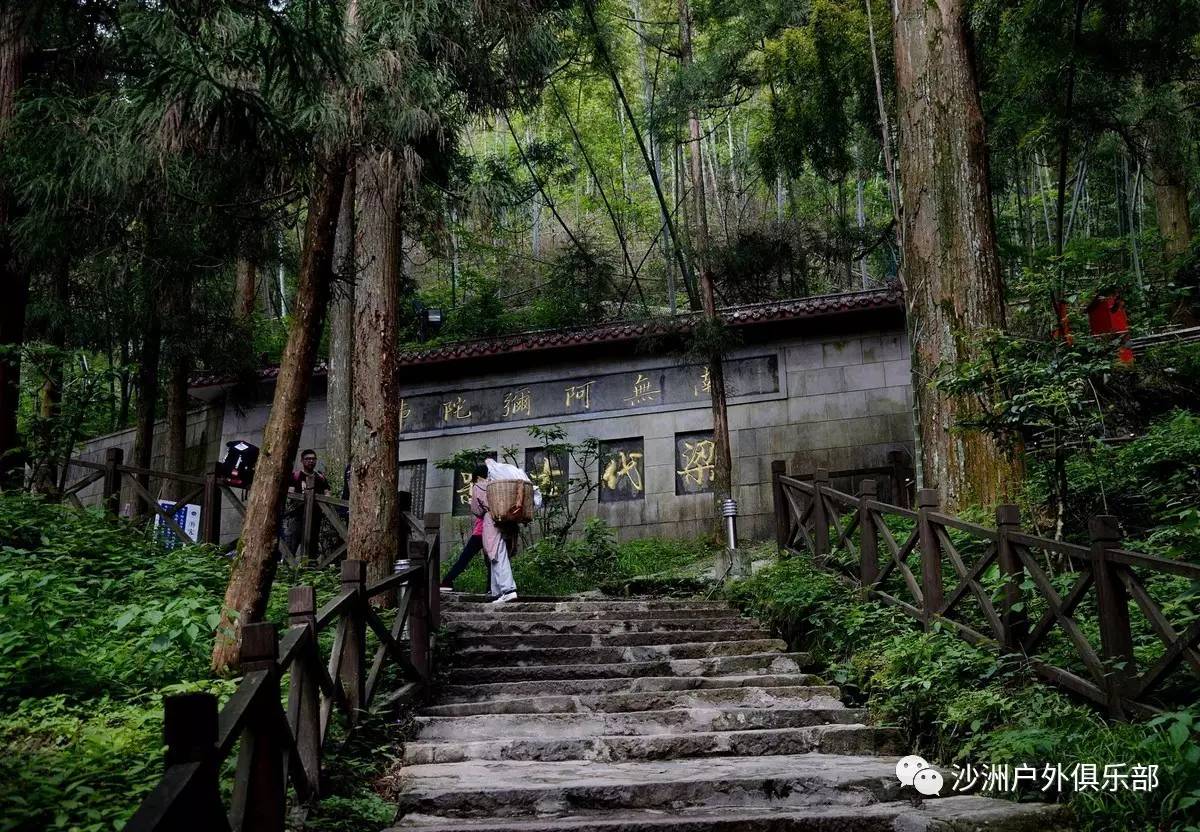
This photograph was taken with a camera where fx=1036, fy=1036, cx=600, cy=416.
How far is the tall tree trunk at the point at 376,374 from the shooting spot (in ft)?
28.1

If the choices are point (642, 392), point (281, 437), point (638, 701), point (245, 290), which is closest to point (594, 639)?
point (638, 701)

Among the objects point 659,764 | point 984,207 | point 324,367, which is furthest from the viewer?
point 324,367

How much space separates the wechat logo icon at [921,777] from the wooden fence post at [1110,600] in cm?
92

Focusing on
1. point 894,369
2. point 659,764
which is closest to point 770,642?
point 659,764

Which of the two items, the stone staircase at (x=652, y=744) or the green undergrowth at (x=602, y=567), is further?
the green undergrowth at (x=602, y=567)

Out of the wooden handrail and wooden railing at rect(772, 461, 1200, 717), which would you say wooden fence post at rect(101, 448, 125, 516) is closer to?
the wooden handrail

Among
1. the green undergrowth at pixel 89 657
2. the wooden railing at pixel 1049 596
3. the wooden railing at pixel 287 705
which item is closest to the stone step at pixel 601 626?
the wooden railing at pixel 287 705

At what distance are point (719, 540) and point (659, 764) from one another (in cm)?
868

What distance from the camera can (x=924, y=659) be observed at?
19.7ft

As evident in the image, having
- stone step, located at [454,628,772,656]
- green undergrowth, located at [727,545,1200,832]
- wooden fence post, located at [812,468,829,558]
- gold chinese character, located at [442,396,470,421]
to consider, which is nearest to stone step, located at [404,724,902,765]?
green undergrowth, located at [727,545,1200,832]

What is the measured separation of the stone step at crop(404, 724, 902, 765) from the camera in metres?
5.66

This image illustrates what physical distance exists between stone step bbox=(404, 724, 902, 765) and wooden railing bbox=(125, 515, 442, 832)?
637 mm

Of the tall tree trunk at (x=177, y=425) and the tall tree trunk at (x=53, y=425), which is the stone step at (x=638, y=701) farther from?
the tall tree trunk at (x=177, y=425)

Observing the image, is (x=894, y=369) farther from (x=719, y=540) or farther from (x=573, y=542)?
(x=573, y=542)
